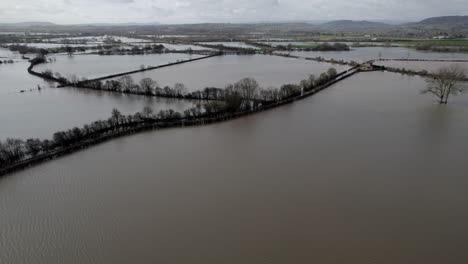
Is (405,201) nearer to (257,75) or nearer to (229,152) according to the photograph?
(229,152)

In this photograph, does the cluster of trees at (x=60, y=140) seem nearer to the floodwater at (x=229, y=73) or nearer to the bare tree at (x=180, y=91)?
the bare tree at (x=180, y=91)

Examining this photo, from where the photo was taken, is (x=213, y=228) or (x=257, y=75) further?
(x=257, y=75)

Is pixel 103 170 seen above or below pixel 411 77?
below

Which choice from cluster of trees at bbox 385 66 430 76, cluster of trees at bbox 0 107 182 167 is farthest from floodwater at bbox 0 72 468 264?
cluster of trees at bbox 385 66 430 76

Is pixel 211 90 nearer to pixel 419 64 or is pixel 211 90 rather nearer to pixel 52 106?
pixel 52 106

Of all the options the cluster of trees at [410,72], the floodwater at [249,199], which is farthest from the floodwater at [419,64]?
the floodwater at [249,199]

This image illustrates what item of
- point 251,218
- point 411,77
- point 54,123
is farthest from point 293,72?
point 251,218
